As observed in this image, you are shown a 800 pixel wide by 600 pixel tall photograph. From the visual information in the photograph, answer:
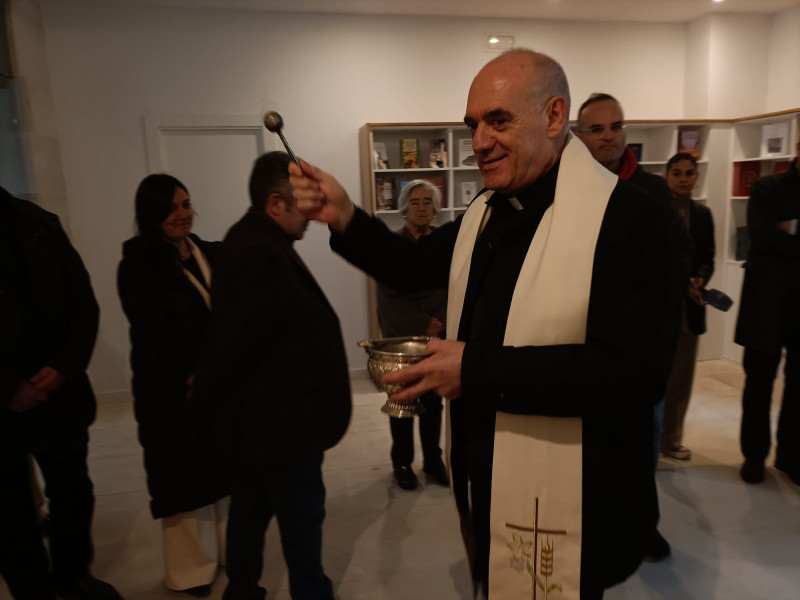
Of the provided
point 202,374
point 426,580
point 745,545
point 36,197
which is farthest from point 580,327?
point 36,197

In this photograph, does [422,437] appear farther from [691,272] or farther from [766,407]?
[766,407]

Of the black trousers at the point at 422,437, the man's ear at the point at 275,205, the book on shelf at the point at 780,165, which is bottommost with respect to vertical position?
the black trousers at the point at 422,437

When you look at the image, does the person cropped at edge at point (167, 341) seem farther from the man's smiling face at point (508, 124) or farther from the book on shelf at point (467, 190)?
the book on shelf at point (467, 190)

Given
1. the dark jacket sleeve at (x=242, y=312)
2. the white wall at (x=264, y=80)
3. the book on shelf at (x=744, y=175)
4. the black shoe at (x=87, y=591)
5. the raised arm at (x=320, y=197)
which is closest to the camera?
the raised arm at (x=320, y=197)

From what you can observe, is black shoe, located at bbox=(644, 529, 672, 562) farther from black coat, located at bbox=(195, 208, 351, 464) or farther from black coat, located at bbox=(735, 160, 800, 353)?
black coat, located at bbox=(195, 208, 351, 464)

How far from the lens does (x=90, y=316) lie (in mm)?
1952

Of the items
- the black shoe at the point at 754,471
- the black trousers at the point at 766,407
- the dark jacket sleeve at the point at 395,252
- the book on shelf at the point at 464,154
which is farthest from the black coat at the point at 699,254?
the book on shelf at the point at 464,154

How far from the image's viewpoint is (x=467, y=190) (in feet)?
16.0

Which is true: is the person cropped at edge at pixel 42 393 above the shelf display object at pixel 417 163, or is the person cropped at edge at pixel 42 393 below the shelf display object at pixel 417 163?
below

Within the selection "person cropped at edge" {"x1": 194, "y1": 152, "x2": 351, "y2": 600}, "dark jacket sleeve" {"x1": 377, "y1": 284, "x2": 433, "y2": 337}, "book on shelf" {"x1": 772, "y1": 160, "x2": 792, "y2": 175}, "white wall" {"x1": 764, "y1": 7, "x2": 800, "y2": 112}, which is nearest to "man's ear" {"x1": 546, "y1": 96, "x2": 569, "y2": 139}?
"person cropped at edge" {"x1": 194, "y1": 152, "x2": 351, "y2": 600}

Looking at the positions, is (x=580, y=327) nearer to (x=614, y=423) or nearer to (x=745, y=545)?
(x=614, y=423)

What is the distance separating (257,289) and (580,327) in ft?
2.85

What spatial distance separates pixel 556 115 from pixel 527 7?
4.00 m

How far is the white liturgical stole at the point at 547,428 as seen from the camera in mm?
1089
